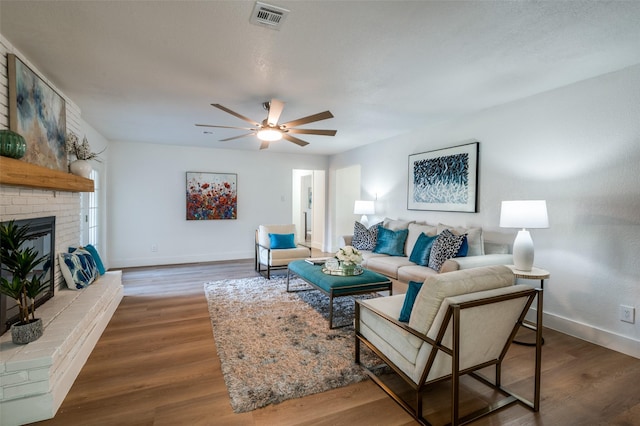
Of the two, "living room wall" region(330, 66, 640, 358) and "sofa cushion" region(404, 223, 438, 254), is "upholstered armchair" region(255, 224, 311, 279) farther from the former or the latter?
"living room wall" region(330, 66, 640, 358)

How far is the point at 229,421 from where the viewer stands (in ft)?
5.82

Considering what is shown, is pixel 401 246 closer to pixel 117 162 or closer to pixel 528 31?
pixel 528 31

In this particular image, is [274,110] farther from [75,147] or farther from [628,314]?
[628,314]

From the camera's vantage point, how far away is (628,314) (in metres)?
2.58

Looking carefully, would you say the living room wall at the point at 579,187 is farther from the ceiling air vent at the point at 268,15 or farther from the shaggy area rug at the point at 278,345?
the ceiling air vent at the point at 268,15

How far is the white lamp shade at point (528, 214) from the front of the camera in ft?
9.00

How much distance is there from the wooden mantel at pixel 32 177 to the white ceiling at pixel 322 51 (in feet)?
3.03

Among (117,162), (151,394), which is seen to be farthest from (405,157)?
(117,162)

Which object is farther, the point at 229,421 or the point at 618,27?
the point at 618,27

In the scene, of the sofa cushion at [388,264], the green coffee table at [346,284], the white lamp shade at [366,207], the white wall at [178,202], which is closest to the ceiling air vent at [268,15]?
the green coffee table at [346,284]

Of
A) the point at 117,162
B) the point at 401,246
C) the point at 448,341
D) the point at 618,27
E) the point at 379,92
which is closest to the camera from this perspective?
the point at 448,341

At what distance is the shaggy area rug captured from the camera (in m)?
2.08

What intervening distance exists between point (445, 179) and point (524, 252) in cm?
170

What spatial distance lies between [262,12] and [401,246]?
11.5 feet
